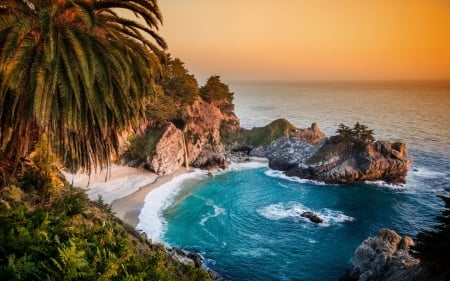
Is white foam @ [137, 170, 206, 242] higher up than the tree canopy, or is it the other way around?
the tree canopy

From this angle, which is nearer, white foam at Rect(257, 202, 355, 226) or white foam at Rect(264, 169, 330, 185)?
white foam at Rect(257, 202, 355, 226)

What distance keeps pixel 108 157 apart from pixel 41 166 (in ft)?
7.58

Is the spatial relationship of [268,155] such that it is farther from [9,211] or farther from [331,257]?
[9,211]

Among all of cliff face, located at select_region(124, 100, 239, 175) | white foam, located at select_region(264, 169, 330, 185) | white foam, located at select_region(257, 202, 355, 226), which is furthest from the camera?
white foam, located at select_region(264, 169, 330, 185)

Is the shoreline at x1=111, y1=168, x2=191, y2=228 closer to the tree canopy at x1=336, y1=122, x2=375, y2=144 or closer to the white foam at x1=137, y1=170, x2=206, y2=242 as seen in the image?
the white foam at x1=137, y1=170, x2=206, y2=242

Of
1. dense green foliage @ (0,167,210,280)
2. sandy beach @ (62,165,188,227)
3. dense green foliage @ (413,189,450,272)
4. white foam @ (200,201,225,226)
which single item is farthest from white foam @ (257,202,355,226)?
dense green foliage @ (0,167,210,280)

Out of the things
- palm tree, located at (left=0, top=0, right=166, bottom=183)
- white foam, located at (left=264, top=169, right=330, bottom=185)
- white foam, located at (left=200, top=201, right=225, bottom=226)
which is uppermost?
palm tree, located at (left=0, top=0, right=166, bottom=183)

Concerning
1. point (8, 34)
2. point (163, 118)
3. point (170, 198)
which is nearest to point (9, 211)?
point (8, 34)

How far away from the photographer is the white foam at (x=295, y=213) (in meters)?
39.5

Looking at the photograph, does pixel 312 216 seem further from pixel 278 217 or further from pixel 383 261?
pixel 383 261

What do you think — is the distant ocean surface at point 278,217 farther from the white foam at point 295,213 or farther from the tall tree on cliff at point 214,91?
the tall tree on cliff at point 214,91

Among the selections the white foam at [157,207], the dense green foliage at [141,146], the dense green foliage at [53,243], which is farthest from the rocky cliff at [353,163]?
the dense green foliage at [53,243]

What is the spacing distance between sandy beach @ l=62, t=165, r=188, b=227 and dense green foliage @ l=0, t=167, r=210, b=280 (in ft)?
78.0

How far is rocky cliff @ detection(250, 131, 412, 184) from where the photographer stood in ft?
175
